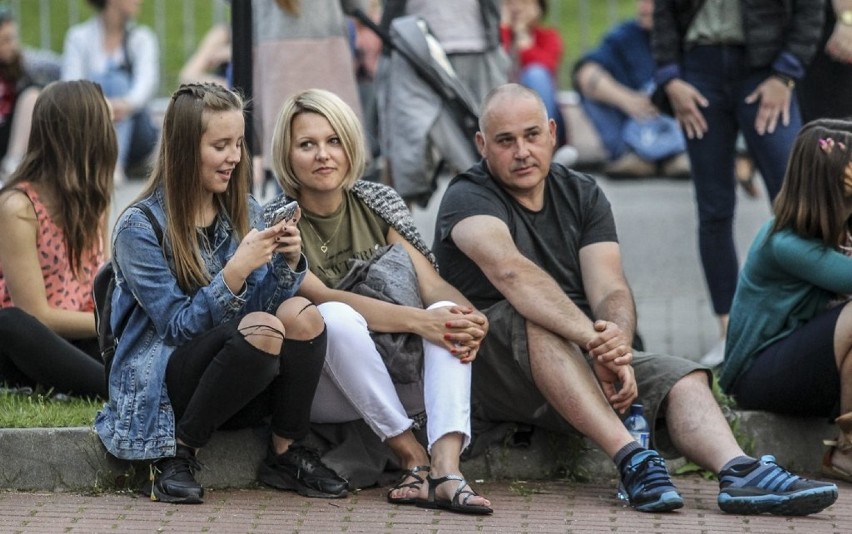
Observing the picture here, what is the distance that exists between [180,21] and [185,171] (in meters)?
8.52

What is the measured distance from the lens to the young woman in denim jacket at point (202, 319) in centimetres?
505

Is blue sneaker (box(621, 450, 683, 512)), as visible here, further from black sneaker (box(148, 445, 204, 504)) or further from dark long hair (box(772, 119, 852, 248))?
black sneaker (box(148, 445, 204, 504))

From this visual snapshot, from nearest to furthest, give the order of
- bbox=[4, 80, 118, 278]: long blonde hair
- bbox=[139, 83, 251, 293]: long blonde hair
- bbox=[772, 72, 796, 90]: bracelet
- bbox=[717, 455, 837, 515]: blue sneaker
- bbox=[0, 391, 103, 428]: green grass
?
1. bbox=[717, 455, 837, 515]: blue sneaker
2. bbox=[139, 83, 251, 293]: long blonde hair
3. bbox=[0, 391, 103, 428]: green grass
4. bbox=[4, 80, 118, 278]: long blonde hair
5. bbox=[772, 72, 796, 90]: bracelet

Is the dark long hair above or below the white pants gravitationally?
above

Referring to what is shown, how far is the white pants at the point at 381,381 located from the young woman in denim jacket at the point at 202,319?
0.13 metres

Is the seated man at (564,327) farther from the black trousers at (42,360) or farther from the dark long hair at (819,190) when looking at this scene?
the black trousers at (42,360)

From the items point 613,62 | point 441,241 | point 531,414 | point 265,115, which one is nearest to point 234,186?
point 441,241

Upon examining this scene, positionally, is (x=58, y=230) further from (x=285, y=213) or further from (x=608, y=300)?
(x=608, y=300)

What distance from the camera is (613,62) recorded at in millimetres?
11562

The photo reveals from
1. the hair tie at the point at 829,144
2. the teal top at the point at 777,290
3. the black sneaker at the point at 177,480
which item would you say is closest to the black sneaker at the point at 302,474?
the black sneaker at the point at 177,480

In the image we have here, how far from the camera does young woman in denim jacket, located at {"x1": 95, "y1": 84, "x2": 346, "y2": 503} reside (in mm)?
5055

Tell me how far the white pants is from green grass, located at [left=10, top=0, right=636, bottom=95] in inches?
319

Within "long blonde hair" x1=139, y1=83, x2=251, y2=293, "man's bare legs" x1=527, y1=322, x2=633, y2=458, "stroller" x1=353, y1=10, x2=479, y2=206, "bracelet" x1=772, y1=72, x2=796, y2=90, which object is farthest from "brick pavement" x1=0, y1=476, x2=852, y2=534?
"stroller" x1=353, y1=10, x2=479, y2=206

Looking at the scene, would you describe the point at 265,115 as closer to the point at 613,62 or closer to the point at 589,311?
the point at 589,311
